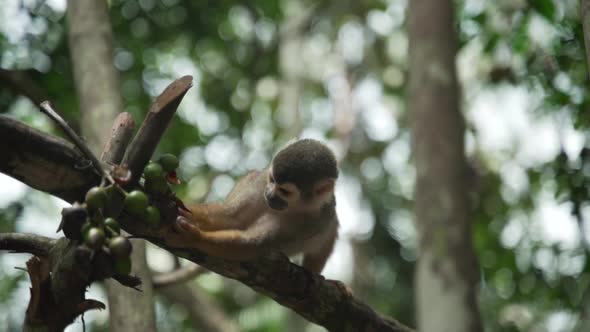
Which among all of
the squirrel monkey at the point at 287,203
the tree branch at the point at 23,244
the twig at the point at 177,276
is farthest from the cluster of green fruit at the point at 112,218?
the twig at the point at 177,276

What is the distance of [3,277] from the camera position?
5.11m

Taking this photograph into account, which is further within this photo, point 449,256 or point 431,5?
point 431,5

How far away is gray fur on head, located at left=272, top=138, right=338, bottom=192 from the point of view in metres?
3.61

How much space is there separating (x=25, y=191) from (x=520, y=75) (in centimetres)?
398

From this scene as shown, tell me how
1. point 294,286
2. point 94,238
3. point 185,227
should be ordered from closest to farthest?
point 94,238
point 185,227
point 294,286

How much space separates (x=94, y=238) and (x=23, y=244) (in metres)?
0.64

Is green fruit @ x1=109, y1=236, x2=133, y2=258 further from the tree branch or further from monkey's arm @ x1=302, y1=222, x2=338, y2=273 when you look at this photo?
monkey's arm @ x1=302, y1=222, x2=338, y2=273

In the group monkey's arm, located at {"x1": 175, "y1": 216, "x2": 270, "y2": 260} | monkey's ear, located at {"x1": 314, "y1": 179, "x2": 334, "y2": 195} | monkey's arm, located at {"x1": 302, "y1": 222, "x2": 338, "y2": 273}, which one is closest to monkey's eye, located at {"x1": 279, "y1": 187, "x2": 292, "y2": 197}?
monkey's ear, located at {"x1": 314, "y1": 179, "x2": 334, "y2": 195}

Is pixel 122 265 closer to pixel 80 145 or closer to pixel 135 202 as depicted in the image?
pixel 135 202

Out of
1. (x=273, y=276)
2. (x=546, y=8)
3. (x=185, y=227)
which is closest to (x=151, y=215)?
(x=185, y=227)

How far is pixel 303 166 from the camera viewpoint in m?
3.63

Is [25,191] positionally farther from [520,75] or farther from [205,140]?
[520,75]

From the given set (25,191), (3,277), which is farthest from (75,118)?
(3,277)

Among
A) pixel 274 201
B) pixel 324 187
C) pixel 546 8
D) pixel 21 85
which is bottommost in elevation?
pixel 274 201
